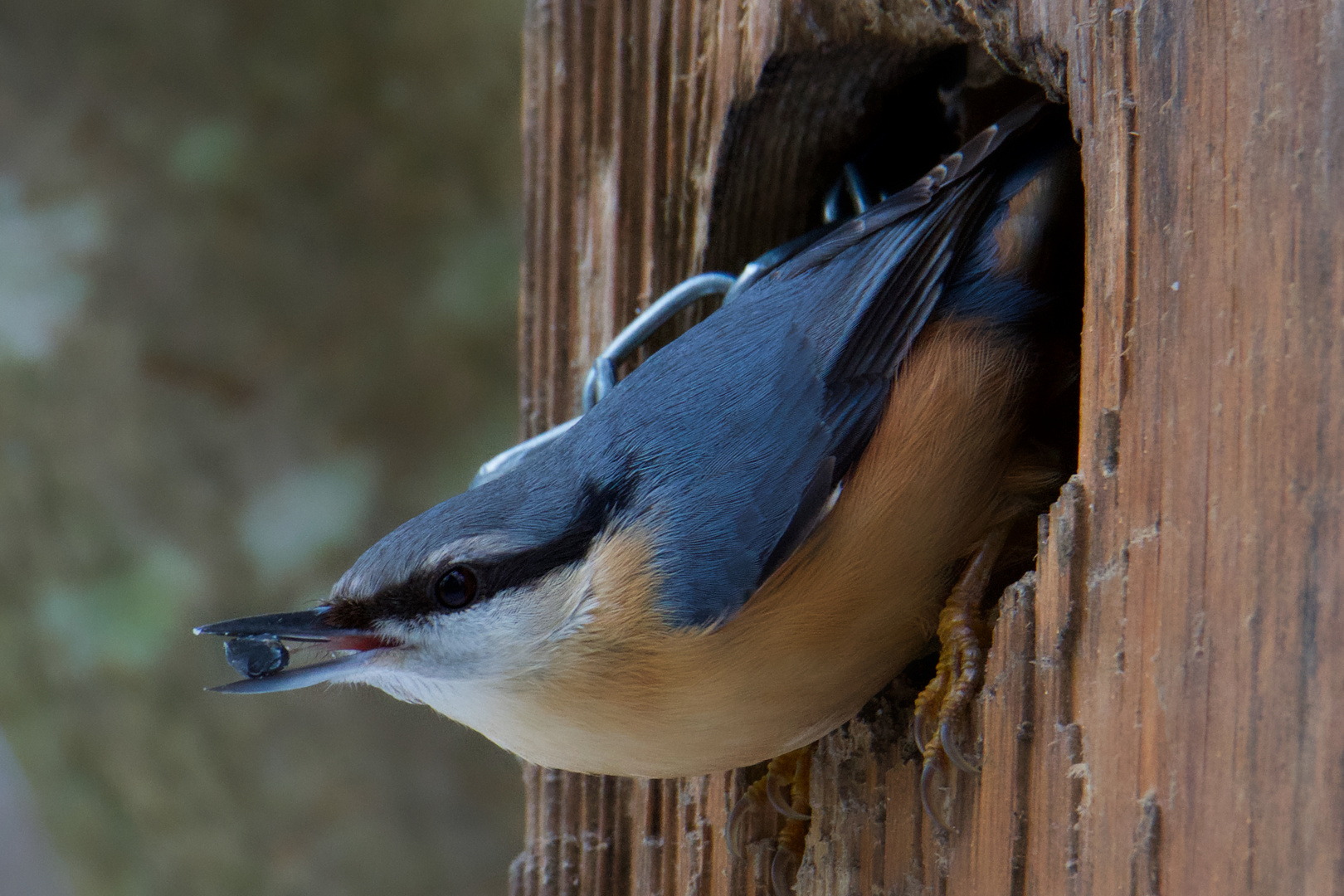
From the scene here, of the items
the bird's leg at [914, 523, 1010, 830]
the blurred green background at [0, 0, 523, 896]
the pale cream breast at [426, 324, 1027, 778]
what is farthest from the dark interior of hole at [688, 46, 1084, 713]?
the blurred green background at [0, 0, 523, 896]

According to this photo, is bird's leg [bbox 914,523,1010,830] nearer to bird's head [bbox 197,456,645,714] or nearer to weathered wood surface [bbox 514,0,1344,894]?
weathered wood surface [bbox 514,0,1344,894]

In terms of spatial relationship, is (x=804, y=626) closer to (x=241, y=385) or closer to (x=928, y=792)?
(x=928, y=792)

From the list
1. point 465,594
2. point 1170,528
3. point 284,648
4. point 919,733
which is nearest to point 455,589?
point 465,594

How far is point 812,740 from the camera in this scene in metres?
1.15

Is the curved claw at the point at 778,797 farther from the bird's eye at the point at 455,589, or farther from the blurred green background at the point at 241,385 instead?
the blurred green background at the point at 241,385

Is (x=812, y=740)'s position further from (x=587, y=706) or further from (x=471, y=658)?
(x=471, y=658)

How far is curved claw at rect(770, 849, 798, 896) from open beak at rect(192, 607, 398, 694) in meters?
0.47

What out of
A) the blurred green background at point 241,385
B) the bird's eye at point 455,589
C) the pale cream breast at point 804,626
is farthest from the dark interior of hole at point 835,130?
the blurred green background at point 241,385

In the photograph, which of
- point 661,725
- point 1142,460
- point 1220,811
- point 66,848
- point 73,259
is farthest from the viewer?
point 66,848

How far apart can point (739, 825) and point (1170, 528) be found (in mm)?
652

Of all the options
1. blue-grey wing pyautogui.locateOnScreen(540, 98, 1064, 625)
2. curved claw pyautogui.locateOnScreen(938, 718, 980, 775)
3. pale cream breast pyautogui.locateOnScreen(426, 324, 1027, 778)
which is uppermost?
blue-grey wing pyautogui.locateOnScreen(540, 98, 1064, 625)

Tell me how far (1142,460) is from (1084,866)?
0.30 m

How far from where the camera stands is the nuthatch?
3.52 feet

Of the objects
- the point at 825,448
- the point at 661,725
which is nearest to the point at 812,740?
the point at 661,725
